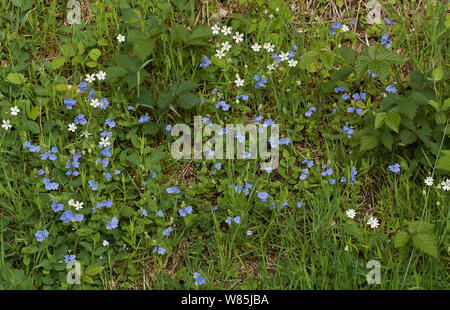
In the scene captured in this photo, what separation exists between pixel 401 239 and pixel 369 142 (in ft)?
2.24

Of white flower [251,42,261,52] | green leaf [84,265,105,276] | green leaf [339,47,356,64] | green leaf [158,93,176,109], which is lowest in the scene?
green leaf [84,265,105,276]

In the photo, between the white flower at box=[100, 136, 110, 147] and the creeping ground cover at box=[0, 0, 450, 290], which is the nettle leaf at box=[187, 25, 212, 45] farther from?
the white flower at box=[100, 136, 110, 147]

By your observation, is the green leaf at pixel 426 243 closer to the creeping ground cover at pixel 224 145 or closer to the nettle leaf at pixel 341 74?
the creeping ground cover at pixel 224 145

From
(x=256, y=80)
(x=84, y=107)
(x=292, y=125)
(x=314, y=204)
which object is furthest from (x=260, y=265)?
(x=84, y=107)

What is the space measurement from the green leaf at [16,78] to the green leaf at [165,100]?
0.99 m

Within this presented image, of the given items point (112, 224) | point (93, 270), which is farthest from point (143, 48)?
point (93, 270)

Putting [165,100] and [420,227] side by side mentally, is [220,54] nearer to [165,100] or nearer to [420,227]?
[165,100]

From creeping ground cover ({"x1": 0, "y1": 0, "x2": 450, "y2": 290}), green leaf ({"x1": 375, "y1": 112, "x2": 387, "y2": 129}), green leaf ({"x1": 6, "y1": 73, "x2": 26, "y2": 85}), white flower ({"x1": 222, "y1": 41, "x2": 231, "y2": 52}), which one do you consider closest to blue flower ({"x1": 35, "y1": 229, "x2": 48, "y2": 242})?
creeping ground cover ({"x1": 0, "y1": 0, "x2": 450, "y2": 290})

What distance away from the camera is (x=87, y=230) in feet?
10.4

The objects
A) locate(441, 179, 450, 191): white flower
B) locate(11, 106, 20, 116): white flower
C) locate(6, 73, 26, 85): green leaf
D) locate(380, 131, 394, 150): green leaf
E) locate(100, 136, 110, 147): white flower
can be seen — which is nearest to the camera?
locate(441, 179, 450, 191): white flower

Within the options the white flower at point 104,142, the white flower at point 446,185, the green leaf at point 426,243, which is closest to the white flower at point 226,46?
the white flower at point 104,142

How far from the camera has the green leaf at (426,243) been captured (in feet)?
9.58

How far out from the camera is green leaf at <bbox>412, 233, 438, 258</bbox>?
2.92m

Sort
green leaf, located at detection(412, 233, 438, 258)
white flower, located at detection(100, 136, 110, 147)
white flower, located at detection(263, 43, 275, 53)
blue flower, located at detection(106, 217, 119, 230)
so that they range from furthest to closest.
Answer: white flower, located at detection(263, 43, 275, 53) → white flower, located at detection(100, 136, 110, 147) → blue flower, located at detection(106, 217, 119, 230) → green leaf, located at detection(412, 233, 438, 258)
